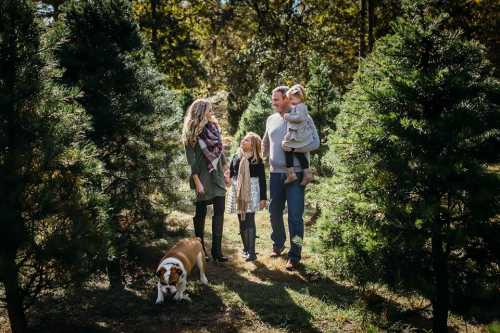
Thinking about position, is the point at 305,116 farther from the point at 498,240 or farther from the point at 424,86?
the point at 498,240

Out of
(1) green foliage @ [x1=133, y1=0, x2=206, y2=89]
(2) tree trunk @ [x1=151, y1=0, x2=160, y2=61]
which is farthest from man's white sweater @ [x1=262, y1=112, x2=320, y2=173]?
(1) green foliage @ [x1=133, y1=0, x2=206, y2=89]

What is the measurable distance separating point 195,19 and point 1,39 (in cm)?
1563

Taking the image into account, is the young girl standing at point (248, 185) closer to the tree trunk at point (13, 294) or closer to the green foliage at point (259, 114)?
the tree trunk at point (13, 294)

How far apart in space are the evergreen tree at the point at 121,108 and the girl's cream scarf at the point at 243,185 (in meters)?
1.09

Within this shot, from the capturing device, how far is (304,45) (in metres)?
19.7

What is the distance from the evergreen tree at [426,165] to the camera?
3.75 metres

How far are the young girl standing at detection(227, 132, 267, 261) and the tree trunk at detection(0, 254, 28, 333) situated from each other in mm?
3272

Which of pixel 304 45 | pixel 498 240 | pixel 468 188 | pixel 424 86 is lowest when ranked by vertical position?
pixel 498 240

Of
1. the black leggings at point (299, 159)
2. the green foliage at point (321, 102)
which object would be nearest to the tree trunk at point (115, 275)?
the black leggings at point (299, 159)

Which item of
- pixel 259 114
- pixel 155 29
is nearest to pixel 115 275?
pixel 259 114

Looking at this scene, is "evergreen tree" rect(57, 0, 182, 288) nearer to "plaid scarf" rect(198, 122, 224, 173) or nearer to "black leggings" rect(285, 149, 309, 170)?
"plaid scarf" rect(198, 122, 224, 173)

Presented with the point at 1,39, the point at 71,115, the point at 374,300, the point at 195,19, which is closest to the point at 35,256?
the point at 71,115

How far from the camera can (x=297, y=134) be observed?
5746mm

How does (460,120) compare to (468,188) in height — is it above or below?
above
